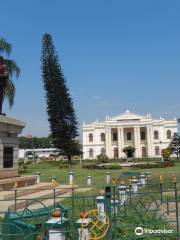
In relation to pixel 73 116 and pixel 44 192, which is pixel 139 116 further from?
pixel 44 192

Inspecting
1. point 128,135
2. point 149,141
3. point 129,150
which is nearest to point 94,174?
point 129,150

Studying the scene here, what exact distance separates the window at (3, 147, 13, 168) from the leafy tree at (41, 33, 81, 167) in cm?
2801

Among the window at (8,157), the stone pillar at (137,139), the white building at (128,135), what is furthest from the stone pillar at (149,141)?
the window at (8,157)

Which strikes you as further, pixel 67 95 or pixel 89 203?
pixel 67 95

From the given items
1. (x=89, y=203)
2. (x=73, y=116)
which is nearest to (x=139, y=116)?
(x=73, y=116)

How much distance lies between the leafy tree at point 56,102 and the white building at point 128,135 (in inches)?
1293

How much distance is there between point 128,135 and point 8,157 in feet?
210

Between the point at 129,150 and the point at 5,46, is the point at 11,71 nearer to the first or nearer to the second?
the point at 5,46

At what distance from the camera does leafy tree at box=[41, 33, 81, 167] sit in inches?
1624

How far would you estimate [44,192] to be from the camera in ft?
43.4

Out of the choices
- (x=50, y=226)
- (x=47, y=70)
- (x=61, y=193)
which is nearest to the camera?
(x=50, y=226)

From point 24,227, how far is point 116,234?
1426 mm

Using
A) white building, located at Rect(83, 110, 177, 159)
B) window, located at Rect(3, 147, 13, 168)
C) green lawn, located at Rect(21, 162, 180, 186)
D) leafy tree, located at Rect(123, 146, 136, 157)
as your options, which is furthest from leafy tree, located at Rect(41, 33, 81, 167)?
white building, located at Rect(83, 110, 177, 159)

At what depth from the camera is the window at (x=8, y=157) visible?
41.0ft
